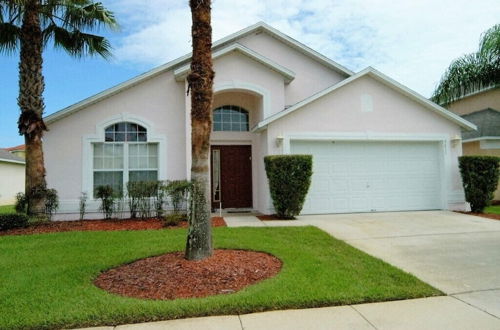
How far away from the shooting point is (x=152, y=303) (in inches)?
164

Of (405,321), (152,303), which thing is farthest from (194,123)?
(405,321)

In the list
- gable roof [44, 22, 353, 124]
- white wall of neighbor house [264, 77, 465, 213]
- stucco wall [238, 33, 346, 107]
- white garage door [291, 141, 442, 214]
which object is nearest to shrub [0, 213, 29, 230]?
gable roof [44, 22, 353, 124]

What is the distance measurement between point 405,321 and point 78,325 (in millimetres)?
3714

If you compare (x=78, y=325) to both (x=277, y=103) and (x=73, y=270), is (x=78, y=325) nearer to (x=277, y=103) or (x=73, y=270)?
(x=73, y=270)

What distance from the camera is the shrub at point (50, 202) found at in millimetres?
10320

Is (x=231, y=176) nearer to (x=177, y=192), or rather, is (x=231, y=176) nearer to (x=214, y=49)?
(x=177, y=192)

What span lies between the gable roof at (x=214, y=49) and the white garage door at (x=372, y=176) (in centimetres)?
434

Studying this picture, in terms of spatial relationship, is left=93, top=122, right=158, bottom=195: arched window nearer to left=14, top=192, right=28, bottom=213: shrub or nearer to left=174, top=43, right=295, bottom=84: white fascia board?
left=14, top=192, right=28, bottom=213: shrub

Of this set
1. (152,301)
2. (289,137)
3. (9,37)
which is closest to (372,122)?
(289,137)

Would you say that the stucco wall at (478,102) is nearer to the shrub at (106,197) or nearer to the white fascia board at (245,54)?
the white fascia board at (245,54)

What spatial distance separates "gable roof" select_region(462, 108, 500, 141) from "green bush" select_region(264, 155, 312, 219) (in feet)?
33.1

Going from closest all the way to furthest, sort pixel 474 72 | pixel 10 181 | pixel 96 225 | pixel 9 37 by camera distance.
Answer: pixel 96 225
pixel 9 37
pixel 474 72
pixel 10 181

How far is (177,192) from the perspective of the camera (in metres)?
10.6

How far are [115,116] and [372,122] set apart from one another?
913 cm
